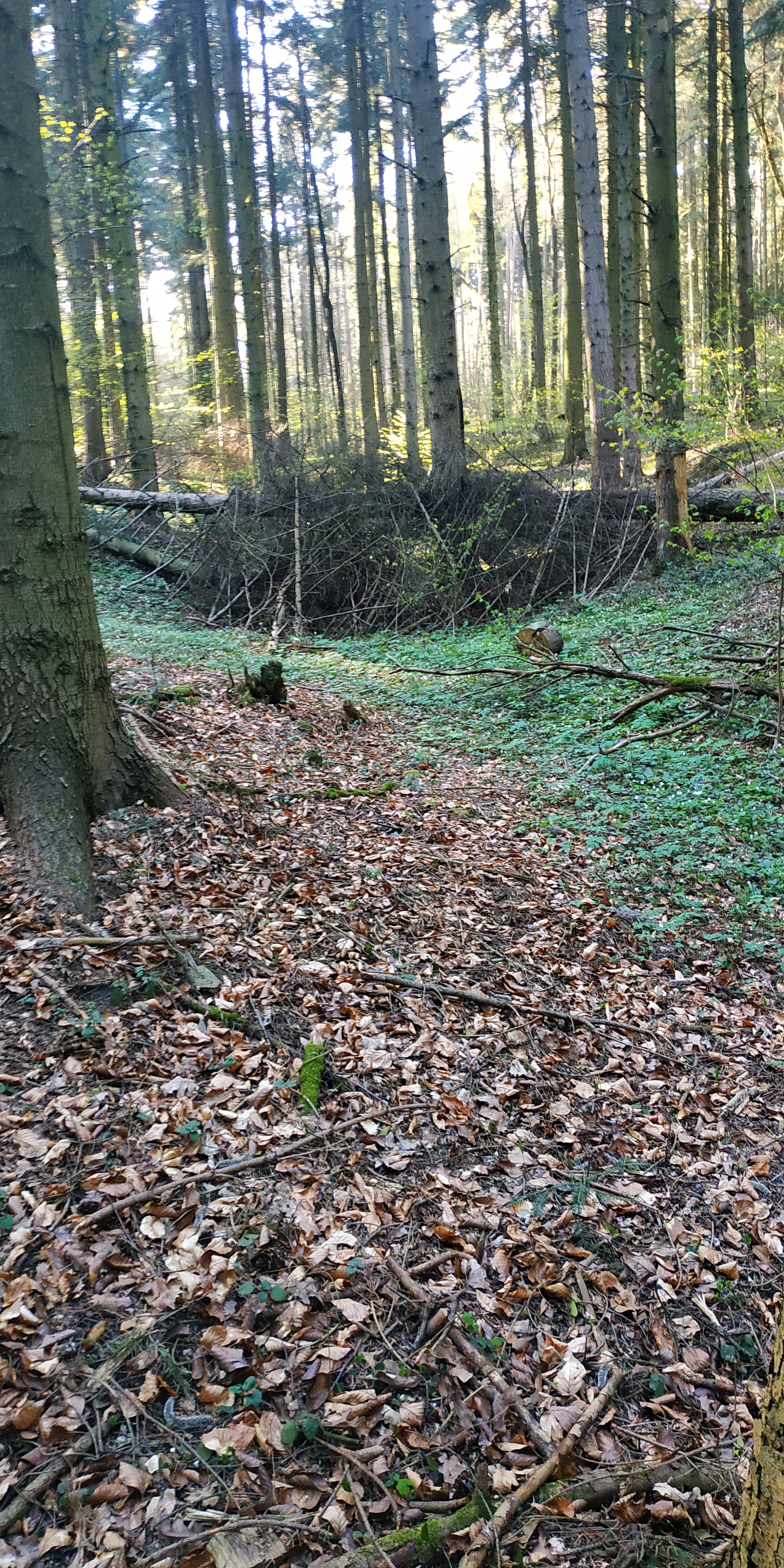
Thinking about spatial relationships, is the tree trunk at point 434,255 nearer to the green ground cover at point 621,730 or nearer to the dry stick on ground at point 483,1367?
the green ground cover at point 621,730

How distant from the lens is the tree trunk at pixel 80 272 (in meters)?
15.5

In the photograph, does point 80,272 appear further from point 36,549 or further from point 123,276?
point 36,549

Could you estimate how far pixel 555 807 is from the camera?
21.6 ft

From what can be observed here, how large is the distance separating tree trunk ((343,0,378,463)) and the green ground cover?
9387 mm

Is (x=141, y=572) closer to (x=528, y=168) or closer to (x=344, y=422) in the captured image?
(x=344, y=422)

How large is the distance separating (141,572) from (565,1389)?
484 inches

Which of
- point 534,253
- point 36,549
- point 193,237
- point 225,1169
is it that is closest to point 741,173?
point 534,253

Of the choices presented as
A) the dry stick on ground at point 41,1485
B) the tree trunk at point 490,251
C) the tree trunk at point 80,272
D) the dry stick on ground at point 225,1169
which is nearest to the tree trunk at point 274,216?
the tree trunk at point 80,272

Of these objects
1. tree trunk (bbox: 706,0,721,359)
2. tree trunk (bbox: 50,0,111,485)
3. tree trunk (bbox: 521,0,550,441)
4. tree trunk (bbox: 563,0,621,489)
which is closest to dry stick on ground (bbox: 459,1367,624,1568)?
tree trunk (bbox: 563,0,621,489)

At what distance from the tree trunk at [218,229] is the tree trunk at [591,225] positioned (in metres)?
7.35

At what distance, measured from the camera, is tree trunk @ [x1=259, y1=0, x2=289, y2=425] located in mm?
21970

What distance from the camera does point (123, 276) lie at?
14734 millimetres

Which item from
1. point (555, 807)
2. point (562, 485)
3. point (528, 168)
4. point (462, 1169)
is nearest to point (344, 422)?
point (562, 485)

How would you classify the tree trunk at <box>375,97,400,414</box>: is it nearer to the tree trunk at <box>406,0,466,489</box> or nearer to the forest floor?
the tree trunk at <box>406,0,466,489</box>
